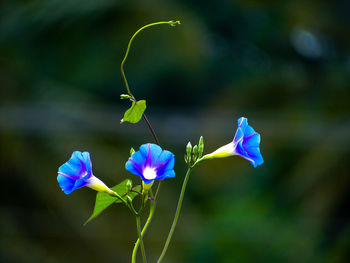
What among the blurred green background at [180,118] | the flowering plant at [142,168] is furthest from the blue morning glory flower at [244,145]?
the blurred green background at [180,118]

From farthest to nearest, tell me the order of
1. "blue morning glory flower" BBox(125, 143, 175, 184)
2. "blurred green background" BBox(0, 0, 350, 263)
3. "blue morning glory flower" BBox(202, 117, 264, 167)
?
"blurred green background" BBox(0, 0, 350, 263)
"blue morning glory flower" BBox(202, 117, 264, 167)
"blue morning glory flower" BBox(125, 143, 175, 184)

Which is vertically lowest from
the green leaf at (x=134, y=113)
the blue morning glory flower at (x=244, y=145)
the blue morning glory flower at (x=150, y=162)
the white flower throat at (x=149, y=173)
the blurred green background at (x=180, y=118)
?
the blurred green background at (x=180, y=118)

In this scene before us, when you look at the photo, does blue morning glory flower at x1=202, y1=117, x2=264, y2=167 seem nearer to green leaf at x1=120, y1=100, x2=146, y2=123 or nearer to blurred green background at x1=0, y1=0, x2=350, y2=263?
green leaf at x1=120, y1=100, x2=146, y2=123

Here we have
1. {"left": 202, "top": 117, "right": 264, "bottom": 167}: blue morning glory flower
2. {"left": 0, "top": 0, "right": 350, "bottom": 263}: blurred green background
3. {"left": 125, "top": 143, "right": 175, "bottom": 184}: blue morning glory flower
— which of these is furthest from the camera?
{"left": 0, "top": 0, "right": 350, "bottom": 263}: blurred green background

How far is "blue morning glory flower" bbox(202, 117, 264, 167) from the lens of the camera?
708 millimetres

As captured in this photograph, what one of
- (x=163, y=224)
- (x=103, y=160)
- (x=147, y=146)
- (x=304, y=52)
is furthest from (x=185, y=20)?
(x=147, y=146)

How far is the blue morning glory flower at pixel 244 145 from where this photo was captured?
0.71 meters

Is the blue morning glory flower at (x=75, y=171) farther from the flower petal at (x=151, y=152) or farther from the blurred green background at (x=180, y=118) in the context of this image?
the blurred green background at (x=180, y=118)

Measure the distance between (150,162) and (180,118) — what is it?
3.61m

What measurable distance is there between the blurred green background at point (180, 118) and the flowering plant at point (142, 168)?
7.52 feet

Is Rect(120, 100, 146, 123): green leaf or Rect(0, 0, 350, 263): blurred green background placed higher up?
Rect(120, 100, 146, 123): green leaf

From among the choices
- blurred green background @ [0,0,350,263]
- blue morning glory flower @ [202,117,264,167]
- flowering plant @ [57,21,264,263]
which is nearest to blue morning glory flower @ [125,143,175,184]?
flowering plant @ [57,21,264,263]

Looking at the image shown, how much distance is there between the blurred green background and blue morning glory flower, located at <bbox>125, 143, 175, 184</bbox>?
2.41 m

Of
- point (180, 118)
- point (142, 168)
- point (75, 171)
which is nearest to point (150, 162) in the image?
point (142, 168)
